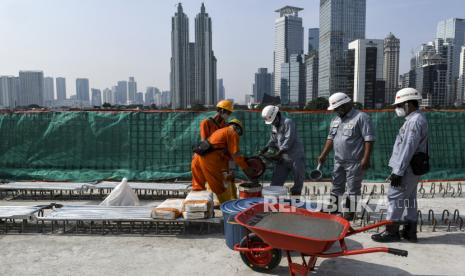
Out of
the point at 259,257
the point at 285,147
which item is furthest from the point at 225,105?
the point at 259,257

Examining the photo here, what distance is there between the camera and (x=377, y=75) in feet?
323

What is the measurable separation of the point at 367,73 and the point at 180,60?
2217 inches

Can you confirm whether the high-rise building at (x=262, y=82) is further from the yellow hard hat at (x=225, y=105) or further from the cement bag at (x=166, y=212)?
the cement bag at (x=166, y=212)

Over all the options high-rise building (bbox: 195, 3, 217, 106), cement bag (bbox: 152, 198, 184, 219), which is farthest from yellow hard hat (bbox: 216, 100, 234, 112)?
high-rise building (bbox: 195, 3, 217, 106)

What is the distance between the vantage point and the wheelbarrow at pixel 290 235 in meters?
3.27

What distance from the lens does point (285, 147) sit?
599cm

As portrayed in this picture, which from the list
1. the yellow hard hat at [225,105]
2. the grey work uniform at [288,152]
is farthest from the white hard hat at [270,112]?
the yellow hard hat at [225,105]

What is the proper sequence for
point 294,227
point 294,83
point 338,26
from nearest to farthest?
point 294,227 < point 294,83 < point 338,26

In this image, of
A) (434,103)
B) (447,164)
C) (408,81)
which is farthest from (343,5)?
(447,164)

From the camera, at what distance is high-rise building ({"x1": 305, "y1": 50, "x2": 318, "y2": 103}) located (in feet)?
392

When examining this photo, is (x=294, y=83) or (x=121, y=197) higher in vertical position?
(x=294, y=83)

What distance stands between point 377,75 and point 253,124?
98.4 m

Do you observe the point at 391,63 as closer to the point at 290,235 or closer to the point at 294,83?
the point at 294,83

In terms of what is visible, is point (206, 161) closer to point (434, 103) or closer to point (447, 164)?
point (447, 164)
